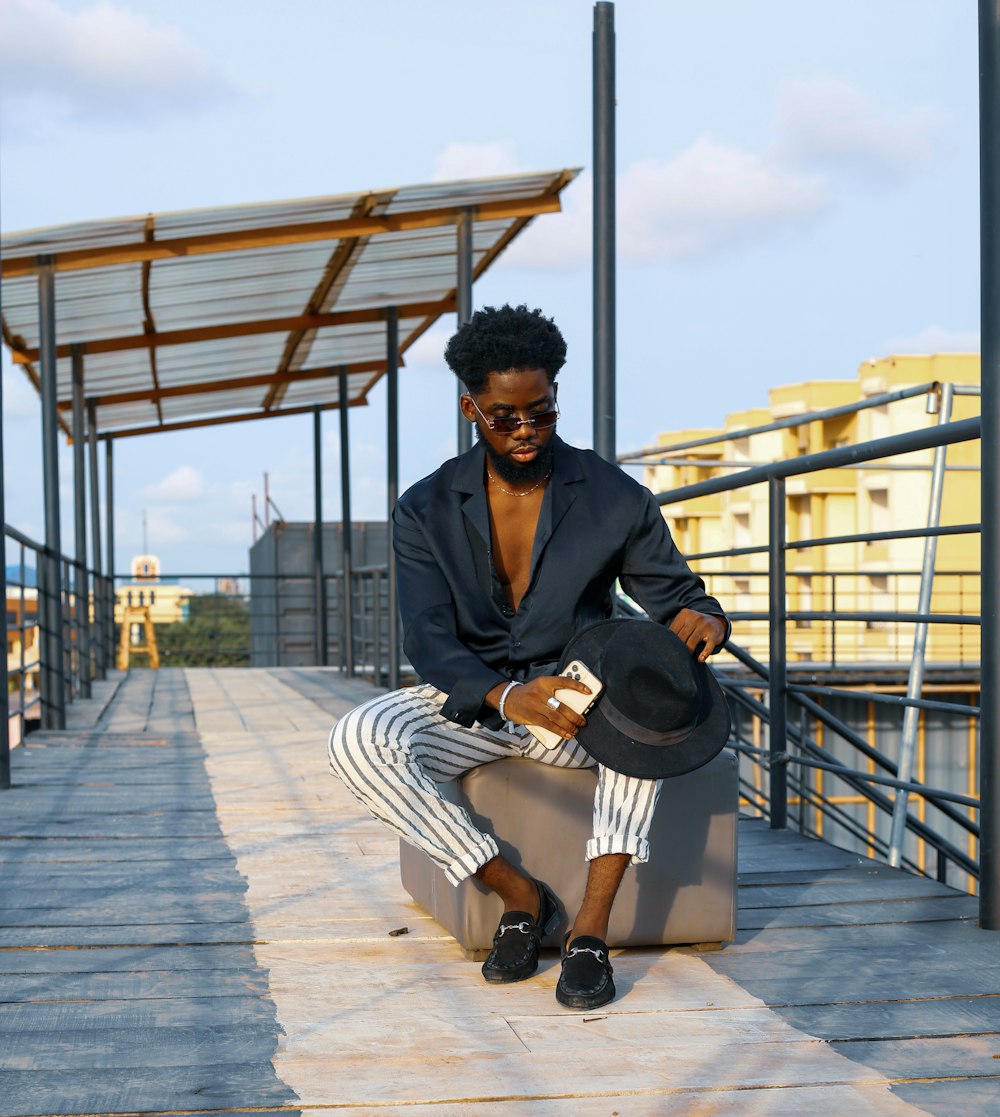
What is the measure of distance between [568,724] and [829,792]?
13.7m

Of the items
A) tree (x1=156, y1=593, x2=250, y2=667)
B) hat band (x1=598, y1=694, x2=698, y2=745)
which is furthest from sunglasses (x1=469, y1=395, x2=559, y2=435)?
tree (x1=156, y1=593, x2=250, y2=667)

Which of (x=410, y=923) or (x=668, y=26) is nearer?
(x=410, y=923)

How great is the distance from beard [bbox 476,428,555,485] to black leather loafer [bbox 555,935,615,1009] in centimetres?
76

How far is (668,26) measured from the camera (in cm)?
418

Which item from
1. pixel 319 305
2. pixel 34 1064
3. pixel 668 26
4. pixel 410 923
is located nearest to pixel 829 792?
pixel 319 305

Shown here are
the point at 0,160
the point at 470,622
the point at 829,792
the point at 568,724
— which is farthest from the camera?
the point at 829,792

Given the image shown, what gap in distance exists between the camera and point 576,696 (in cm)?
201

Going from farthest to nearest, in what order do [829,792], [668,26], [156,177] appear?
1. [829,792]
2. [156,177]
3. [668,26]

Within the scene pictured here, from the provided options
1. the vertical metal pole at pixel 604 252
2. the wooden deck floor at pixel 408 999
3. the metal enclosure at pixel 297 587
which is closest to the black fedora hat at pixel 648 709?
the wooden deck floor at pixel 408 999

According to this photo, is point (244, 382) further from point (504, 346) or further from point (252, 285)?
point (504, 346)

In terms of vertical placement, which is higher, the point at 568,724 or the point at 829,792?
the point at 568,724

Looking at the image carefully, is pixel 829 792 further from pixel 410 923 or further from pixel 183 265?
pixel 410 923

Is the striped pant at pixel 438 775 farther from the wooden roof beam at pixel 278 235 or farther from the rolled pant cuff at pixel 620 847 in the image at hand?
the wooden roof beam at pixel 278 235

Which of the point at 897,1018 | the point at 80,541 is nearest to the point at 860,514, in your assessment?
the point at 80,541
